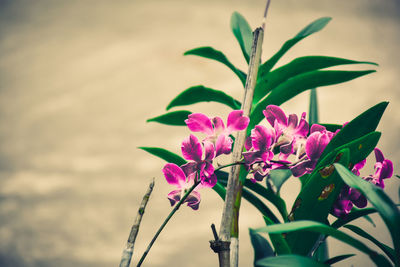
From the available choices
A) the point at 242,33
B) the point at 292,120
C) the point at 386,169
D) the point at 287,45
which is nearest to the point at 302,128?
the point at 292,120

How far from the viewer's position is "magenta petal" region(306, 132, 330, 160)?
Answer: 400mm

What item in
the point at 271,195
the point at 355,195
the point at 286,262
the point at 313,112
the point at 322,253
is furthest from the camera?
the point at 313,112

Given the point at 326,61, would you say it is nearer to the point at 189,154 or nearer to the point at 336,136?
the point at 336,136

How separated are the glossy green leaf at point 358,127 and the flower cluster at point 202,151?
127 mm

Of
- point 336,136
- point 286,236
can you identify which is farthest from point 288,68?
point 286,236

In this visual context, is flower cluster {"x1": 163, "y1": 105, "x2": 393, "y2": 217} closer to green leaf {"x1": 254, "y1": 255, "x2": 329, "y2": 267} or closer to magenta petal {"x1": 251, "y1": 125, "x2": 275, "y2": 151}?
magenta petal {"x1": 251, "y1": 125, "x2": 275, "y2": 151}

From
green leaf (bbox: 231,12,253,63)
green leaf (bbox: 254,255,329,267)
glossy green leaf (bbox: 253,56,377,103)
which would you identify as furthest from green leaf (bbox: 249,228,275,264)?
green leaf (bbox: 231,12,253,63)

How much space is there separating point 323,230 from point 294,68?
293mm

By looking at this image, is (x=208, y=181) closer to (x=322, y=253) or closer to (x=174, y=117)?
(x=174, y=117)

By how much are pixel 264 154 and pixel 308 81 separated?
18 centimetres

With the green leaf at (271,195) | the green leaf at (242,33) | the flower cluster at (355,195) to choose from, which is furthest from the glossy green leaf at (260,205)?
the green leaf at (242,33)

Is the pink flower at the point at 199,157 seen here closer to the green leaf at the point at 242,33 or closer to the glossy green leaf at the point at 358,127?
the glossy green leaf at the point at 358,127

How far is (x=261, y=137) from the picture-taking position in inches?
15.2

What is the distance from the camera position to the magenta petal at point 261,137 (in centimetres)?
38
